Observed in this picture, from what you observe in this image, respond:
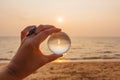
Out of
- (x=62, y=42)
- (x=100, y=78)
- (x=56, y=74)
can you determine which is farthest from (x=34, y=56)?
(x=56, y=74)

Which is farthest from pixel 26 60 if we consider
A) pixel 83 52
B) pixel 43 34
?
pixel 83 52

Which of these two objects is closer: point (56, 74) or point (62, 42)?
point (62, 42)

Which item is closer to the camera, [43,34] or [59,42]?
[43,34]

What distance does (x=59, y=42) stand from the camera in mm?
930

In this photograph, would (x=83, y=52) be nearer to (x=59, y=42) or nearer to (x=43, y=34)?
(x=59, y=42)

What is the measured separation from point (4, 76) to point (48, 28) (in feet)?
0.74

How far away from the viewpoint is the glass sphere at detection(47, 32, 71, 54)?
0.93 metres

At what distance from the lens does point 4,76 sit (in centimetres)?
75

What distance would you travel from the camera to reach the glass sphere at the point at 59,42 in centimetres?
93

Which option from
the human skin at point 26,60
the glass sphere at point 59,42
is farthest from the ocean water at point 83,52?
the human skin at point 26,60

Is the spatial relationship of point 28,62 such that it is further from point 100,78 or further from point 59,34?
point 100,78

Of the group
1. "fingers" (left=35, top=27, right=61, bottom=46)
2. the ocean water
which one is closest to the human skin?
"fingers" (left=35, top=27, right=61, bottom=46)

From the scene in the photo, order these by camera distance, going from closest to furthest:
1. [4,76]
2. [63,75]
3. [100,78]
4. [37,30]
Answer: [4,76]
[37,30]
[100,78]
[63,75]

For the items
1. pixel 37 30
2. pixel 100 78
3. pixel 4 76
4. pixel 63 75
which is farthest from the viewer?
pixel 63 75
